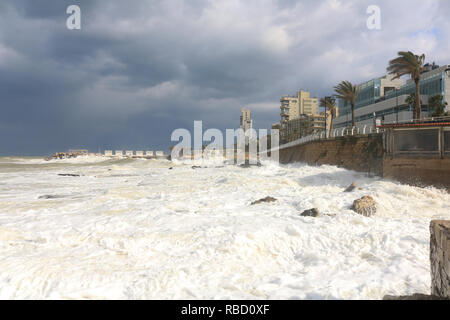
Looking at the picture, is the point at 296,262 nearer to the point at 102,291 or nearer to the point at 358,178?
the point at 102,291

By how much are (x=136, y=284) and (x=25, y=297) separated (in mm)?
1530

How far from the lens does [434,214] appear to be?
1000cm

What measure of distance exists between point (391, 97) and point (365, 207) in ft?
154

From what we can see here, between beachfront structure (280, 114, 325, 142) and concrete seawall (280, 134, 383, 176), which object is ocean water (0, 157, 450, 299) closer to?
concrete seawall (280, 134, 383, 176)

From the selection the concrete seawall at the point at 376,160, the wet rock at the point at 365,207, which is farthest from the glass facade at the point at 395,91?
the wet rock at the point at 365,207

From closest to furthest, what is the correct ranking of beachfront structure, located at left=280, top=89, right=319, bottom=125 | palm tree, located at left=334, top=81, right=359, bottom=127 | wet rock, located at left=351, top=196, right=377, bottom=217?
wet rock, located at left=351, top=196, right=377, bottom=217
palm tree, located at left=334, top=81, right=359, bottom=127
beachfront structure, located at left=280, top=89, right=319, bottom=125

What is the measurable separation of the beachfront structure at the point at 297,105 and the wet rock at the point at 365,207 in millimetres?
98058

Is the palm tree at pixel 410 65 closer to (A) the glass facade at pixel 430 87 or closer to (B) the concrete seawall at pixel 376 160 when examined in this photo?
(B) the concrete seawall at pixel 376 160

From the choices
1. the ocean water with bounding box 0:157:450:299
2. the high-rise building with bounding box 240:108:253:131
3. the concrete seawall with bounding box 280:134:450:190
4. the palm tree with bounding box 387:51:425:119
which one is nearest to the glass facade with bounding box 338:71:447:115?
the palm tree with bounding box 387:51:425:119

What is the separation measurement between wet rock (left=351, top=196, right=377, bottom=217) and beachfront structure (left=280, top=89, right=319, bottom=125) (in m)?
98.1

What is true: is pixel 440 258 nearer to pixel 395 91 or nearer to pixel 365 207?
pixel 365 207

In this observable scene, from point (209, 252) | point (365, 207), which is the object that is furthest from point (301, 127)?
point (209, 252)

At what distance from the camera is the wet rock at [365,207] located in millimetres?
8788

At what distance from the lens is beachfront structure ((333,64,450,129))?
131 feet
